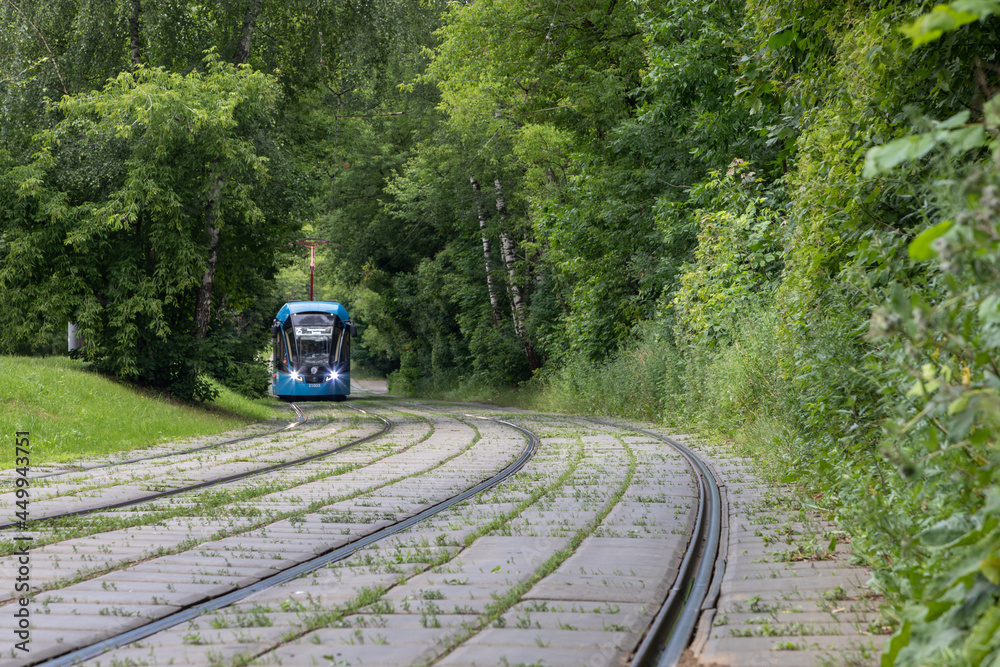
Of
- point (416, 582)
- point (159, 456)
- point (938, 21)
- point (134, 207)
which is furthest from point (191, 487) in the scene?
point (134, 207)

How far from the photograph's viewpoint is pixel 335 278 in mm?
46375

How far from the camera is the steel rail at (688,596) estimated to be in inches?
151

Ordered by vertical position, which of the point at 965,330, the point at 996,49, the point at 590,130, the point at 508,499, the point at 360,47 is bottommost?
the point at 508,499

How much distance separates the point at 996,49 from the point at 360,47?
1763cm

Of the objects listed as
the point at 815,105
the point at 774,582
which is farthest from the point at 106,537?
the point at 815,105

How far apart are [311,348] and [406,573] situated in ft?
83.6

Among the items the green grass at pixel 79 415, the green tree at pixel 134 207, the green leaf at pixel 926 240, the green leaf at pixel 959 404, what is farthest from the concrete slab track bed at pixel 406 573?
the green tree at pixel 134 207

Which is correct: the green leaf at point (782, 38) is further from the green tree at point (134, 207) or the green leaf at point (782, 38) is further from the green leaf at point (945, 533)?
the green tree at point (134, 207)

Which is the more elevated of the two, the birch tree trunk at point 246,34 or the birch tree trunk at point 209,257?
the birch tree trunk at point 246,34

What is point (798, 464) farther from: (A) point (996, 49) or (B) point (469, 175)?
(B) point (469, 175)

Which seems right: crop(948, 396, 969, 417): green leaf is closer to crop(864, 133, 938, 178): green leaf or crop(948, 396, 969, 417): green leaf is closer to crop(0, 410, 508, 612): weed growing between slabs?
crop(864, 133, 938, 178): green leaf

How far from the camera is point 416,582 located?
16.7ft

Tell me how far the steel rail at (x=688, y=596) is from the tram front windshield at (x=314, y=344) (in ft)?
75.4

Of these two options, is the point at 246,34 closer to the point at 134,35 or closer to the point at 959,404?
the point at 134,35
